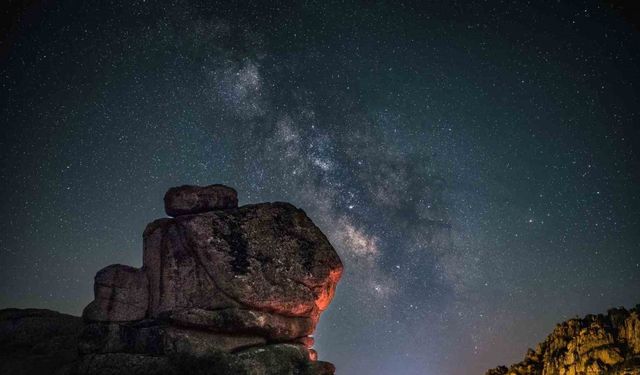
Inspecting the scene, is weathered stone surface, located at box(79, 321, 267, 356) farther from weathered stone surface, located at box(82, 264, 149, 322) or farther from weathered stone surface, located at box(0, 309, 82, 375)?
weathered stone surface, located at box(0, 309, 82, 375)

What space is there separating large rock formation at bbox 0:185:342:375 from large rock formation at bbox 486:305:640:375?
1625 inches

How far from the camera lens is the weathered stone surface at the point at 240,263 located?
23156mm

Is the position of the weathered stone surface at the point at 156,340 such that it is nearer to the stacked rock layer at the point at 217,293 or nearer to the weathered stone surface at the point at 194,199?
the stacked rock layer at the point at 217,293

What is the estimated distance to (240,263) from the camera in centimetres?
2364

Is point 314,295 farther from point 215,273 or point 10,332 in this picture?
point 10,332

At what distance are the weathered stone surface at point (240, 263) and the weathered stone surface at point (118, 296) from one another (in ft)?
2.34

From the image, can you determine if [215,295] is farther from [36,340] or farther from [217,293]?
[36,340]

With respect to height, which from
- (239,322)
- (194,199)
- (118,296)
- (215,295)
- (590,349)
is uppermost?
(590,349)

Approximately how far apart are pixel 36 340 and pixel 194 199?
47.0 feet

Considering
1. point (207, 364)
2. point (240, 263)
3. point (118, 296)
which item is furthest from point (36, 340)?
point (240, 263)

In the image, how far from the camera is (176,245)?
24.4m

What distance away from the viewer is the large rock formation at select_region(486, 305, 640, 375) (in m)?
47.8

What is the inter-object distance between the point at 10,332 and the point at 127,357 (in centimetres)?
1240

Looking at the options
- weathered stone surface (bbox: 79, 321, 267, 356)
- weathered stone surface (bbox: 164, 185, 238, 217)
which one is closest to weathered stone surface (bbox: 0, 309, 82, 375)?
weathered stone surface (bbox: 79, 321, 267, 356)
